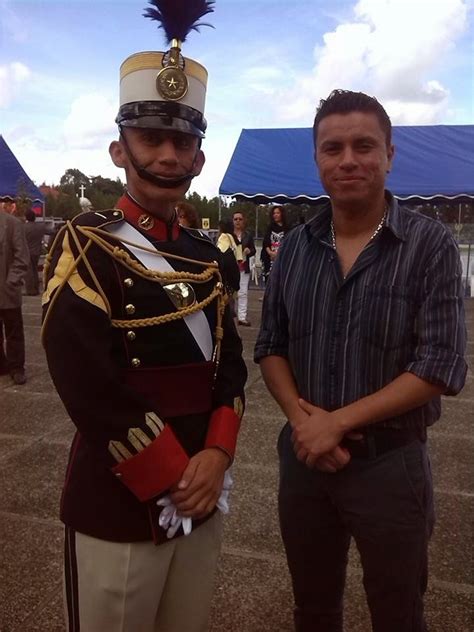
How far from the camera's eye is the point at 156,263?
156 centimetres

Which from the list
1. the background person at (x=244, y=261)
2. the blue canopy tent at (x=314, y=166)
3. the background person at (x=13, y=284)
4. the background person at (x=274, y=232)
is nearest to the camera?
the background person at (x=13, y=284)

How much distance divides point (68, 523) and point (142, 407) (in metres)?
0.38

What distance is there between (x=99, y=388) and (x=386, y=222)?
0.93 metres

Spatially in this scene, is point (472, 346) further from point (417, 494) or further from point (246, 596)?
point (417, 494)

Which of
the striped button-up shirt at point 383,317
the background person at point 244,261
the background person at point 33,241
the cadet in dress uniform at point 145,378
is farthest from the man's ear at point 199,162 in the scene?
the background person at point 33,241

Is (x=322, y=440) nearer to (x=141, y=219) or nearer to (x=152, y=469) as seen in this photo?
(x=152, y=469)

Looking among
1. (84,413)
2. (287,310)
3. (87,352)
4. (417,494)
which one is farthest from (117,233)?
(417,494)

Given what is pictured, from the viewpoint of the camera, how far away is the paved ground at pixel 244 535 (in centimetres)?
242

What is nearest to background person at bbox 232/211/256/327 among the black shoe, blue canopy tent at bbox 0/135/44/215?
the black shoe

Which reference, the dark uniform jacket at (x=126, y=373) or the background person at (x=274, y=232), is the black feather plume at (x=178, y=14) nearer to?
the dark uniform jacket at (x=126, y=373)

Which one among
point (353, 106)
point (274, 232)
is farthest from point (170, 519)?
point (274, 232)

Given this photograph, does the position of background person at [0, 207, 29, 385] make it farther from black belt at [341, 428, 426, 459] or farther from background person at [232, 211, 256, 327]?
black belt at [341, 428, 426, 459]

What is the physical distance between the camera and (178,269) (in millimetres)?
1611

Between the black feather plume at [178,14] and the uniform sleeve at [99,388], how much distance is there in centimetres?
63
